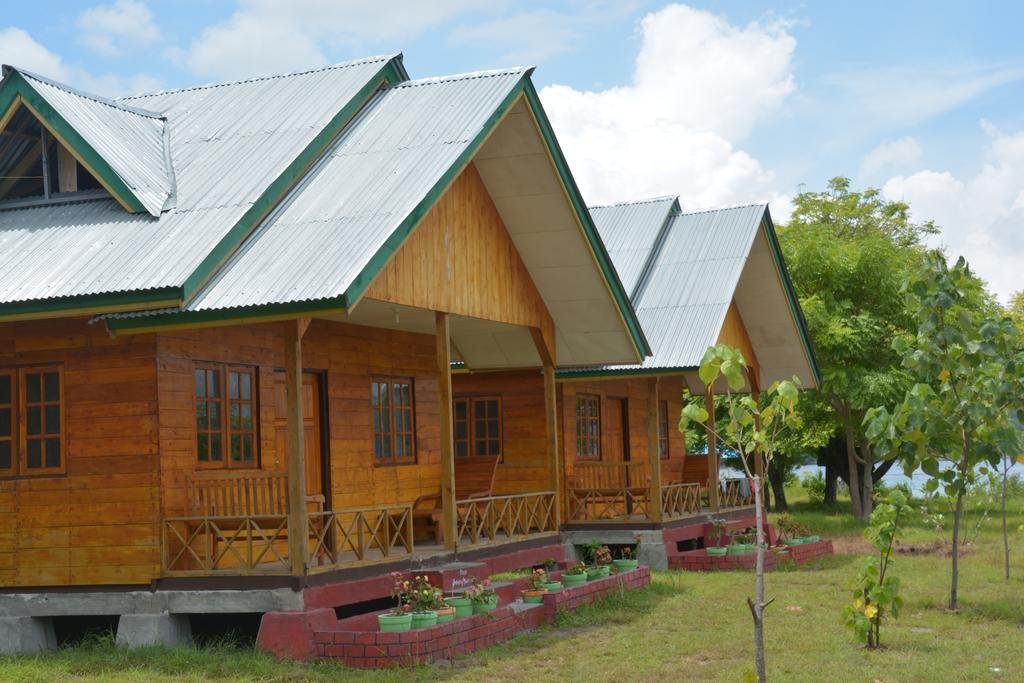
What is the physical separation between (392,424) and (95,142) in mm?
5911

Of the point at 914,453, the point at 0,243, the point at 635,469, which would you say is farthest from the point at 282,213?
the point at 635,469

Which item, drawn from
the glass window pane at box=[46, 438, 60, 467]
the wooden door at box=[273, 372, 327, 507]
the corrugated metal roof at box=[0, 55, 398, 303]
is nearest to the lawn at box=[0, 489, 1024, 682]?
the glass window pane at box=[46, 438, 60, 467]

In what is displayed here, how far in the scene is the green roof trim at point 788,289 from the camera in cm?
2441

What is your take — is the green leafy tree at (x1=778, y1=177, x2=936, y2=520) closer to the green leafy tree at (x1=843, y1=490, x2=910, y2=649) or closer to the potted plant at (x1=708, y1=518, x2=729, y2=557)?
the potted plant at (x1=708, y1=518, x2=729, y2=557)

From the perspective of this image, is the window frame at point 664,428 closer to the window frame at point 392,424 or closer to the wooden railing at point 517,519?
the wooden railing at point 517,519

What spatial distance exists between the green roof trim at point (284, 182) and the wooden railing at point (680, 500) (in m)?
8.57

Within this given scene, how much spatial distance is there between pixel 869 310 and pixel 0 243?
22.1 m

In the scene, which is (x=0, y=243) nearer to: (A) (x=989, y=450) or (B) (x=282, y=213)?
(B) (x=282, y=213)

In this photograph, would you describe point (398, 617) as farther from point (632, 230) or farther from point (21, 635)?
point (632, 230)

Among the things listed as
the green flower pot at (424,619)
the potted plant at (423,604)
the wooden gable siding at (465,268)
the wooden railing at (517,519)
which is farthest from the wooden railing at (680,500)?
the green flower pot at (424,619)

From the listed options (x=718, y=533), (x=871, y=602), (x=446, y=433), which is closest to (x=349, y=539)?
(x=446, y=433)

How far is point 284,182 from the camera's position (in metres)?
13.9

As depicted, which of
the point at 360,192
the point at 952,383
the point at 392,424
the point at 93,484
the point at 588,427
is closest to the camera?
the point at 93,484

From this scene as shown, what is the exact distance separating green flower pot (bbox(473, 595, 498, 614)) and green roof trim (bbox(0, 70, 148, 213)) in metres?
5.21
